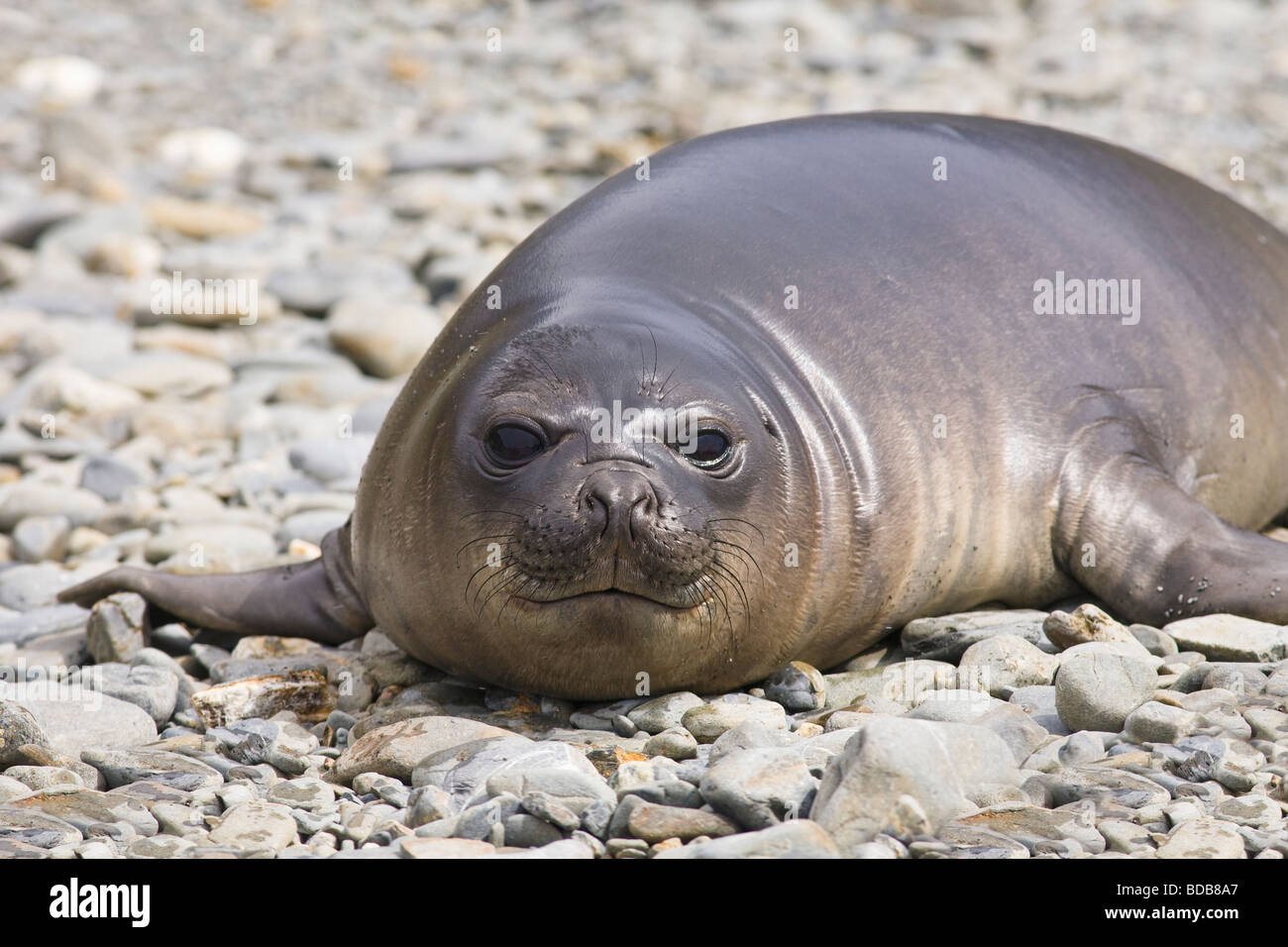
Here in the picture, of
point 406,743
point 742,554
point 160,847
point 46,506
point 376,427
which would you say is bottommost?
point 160,847

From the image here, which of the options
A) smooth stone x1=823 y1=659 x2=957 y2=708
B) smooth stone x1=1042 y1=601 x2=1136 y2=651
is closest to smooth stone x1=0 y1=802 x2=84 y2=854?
smooth stone x1=823 y1=659 x2=957 y2=708

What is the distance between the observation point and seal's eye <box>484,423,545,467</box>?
3.68 metres

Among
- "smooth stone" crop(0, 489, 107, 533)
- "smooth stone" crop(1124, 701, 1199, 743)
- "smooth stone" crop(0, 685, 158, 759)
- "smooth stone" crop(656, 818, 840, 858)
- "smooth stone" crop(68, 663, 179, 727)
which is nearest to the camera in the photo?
"smooth stone" crop(656, 818, 840, 858)

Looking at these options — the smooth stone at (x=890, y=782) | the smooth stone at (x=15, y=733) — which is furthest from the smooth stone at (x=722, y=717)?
the smooth stone at (x=15, y=733)

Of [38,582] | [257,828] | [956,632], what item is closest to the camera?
[257,828]

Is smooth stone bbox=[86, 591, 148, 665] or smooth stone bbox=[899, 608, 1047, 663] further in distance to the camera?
smooth stone bbox=[86, 591, 148, 665]

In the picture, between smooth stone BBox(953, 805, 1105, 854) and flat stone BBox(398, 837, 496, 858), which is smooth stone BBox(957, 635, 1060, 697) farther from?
flat stone BBox(398, 837, 496, 858)

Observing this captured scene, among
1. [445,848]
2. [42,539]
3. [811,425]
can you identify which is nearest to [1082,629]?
[811,425]

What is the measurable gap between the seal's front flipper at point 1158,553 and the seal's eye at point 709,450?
1.13m

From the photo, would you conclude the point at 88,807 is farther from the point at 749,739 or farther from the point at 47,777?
the point at 749,739

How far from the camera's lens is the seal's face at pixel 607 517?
355 centimetres

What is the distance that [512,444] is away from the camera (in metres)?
3.70

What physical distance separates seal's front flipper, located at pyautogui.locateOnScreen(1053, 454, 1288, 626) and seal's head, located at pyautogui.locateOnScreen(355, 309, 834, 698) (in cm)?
90

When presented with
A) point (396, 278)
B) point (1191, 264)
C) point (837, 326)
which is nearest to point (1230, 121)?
point (396, 278)
